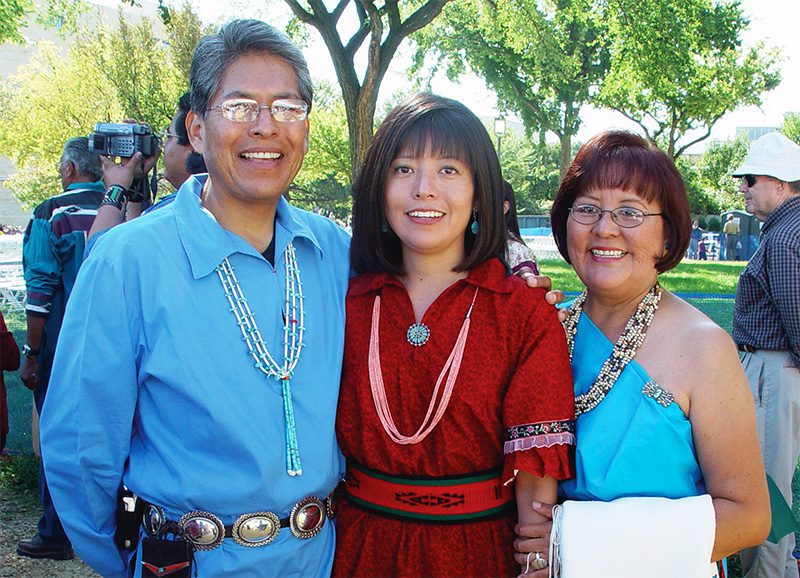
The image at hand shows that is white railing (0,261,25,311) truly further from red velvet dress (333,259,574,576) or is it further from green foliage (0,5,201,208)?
red velvet dress (333,259,574,576)

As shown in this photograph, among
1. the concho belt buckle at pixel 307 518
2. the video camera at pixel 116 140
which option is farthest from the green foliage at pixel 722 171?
the concho belt buckle at pixel 307 518

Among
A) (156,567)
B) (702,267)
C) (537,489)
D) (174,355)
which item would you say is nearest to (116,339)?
(174,355)

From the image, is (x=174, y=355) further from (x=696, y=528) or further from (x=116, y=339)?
(x=696, y=528)

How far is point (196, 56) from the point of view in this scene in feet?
7.45

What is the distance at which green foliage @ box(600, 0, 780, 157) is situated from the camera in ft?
50.5

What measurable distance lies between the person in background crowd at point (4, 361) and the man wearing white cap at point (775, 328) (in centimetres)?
461

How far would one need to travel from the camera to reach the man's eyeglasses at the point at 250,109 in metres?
2.20

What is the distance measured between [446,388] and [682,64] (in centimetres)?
1859

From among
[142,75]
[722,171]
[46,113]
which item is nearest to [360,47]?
[142,75]

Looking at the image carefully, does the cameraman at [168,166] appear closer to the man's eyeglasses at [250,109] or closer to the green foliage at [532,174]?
the man's eyeglasses at [250,109]

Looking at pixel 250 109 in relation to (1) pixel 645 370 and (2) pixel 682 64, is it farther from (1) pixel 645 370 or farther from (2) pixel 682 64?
(2) pixel 682 64

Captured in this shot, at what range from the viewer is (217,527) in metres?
2.04

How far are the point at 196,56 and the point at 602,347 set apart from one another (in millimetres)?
1585

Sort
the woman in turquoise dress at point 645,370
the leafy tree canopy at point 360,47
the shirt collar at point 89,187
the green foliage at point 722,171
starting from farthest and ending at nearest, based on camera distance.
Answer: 1. the green foliage at point 722,171
2. the leafy tree canopy at point 360,47
3. the shirt collar at point 89,187
4. the woman in turquoise dress at point 645,370
